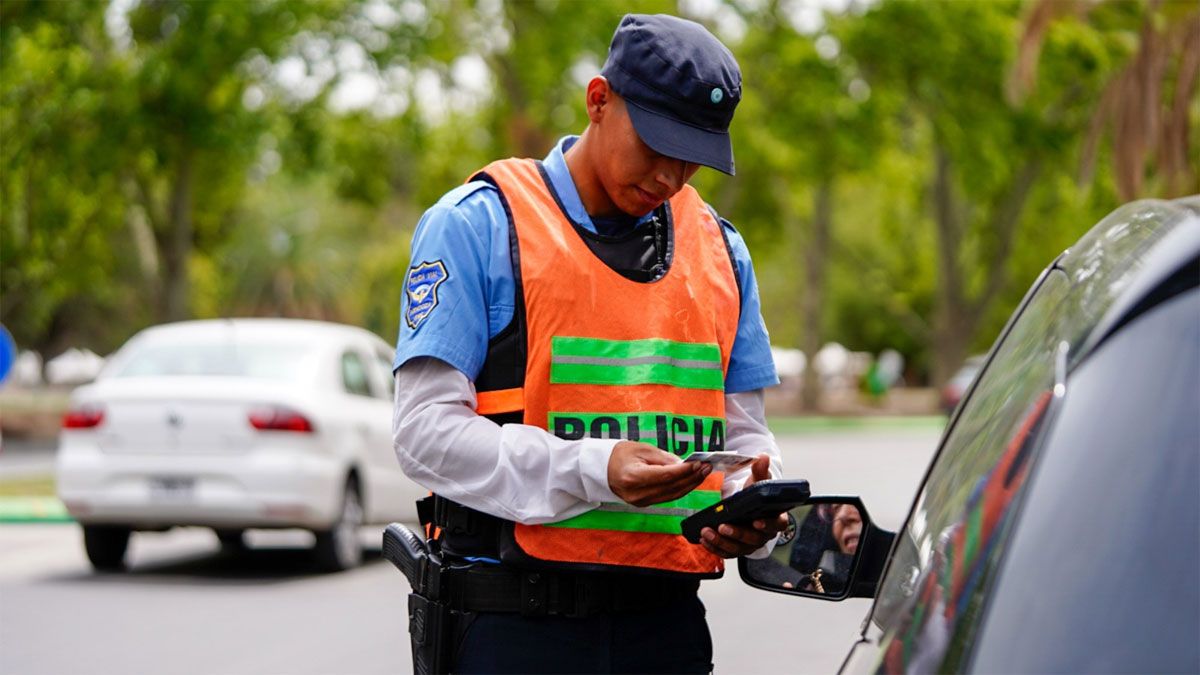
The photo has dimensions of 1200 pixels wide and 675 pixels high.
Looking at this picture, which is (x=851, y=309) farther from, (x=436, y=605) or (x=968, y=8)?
(x=436, y=605)

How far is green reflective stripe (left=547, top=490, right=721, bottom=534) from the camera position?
273 centimetres

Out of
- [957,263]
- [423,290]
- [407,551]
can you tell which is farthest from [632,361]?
[957,263]

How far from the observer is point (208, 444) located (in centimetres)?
1115

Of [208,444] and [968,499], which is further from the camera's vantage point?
[208,444]

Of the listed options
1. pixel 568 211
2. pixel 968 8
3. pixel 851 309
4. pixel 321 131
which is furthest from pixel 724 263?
pixel 851 309

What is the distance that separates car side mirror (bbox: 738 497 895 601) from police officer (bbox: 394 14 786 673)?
0.19 feet

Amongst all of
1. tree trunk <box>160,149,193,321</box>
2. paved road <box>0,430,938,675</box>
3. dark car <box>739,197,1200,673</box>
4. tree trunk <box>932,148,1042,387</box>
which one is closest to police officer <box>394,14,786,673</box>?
dark car <box>739,197,1200,673</box>

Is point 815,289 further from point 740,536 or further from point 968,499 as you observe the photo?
point 968,499

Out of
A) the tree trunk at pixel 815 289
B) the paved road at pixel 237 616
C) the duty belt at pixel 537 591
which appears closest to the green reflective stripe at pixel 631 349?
the duty belt at pixel 537 591

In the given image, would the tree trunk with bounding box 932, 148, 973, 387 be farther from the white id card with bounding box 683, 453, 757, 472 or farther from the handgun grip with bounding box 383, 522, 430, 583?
the white id card with bounding box 683, 453, 757, 472

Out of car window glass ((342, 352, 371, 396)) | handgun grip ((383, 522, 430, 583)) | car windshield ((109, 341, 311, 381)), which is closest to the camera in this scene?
handgun grip ((383, 522, 430, 583))

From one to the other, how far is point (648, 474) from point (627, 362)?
0.26 m

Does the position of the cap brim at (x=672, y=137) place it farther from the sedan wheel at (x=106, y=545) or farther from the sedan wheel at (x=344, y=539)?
the sedan wheel at (x=106, y=545)

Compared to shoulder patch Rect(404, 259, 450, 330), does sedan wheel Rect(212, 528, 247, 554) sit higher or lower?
lower
